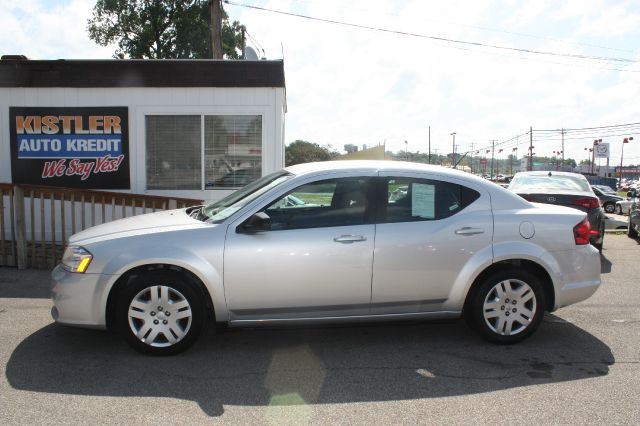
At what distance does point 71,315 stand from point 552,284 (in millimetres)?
4155

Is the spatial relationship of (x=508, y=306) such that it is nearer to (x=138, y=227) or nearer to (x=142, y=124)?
(x=138, y=227)

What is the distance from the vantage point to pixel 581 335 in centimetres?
524

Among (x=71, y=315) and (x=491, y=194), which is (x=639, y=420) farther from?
(x=71, y=315)

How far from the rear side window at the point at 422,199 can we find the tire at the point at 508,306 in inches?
28.3

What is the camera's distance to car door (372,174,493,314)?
15.3ft

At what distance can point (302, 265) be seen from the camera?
4516mm

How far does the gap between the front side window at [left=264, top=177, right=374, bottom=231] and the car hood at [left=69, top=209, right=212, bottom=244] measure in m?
0.68

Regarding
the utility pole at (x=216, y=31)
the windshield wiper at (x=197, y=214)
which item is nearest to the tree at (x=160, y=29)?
the utility pole at (x=216, y=31)

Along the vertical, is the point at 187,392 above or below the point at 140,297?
below

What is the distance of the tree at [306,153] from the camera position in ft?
215

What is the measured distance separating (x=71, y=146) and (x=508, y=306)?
310 inches

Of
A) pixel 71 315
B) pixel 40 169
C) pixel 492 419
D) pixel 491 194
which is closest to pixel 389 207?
pixel 491 194

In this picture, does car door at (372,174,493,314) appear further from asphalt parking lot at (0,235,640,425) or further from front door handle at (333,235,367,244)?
asphalt parking lot at (0,235,640,425)

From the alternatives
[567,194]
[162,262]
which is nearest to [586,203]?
[567,194]
